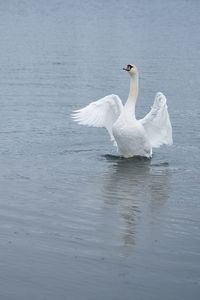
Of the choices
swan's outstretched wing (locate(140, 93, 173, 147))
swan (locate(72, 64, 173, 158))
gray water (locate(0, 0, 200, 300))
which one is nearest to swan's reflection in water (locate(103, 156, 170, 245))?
gray water (locate(0, 0, 200, 300))

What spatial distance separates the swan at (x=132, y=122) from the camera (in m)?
12.5

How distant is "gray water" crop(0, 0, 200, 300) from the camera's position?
708 cm

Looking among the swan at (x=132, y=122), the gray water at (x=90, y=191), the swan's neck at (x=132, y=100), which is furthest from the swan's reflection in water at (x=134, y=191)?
the swan's neck at (x=132, y=100)

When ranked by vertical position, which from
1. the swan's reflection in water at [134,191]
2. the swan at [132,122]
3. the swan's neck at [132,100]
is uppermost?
the swan's neck at [132,100]

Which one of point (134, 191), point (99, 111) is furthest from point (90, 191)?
point (99, 111)

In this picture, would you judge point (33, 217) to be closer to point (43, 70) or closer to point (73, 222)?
point (73, 222)

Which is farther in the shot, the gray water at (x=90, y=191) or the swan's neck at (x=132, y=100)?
the swan's neck at (x=132, y=100)

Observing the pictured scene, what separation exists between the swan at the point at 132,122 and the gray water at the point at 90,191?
306mm

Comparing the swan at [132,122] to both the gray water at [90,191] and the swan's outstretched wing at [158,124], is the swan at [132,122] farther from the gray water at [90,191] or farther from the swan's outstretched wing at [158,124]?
the gray water at [90,191]

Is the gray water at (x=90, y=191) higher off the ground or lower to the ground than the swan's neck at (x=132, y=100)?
lower

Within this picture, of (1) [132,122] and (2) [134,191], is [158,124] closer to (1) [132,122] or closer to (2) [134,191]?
(1) [132,122]

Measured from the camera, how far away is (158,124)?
1293cm

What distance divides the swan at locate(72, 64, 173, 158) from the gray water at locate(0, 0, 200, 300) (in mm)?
306

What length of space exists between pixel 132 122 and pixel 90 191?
8.48ft
